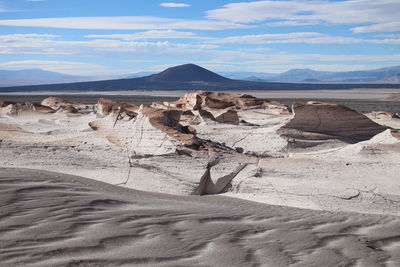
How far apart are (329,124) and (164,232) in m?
7.57

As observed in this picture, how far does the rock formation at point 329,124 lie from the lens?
10.3 meters

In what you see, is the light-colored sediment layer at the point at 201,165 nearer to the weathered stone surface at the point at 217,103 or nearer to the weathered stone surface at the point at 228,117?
the weathered stone surface at the point at 228,117

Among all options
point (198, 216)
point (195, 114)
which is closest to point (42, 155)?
point (198, 216)

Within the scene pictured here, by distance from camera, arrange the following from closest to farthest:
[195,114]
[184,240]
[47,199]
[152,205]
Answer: [184,240] → [47,199] → [152,205] → [195,114]

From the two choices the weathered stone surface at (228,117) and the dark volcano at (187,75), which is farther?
the dark volcano at (187,75)

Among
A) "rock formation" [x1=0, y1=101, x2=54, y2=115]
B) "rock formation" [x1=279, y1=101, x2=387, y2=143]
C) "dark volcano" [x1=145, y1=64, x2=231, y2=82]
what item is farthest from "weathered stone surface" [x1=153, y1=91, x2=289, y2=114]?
"dark volcano" [x1=145, y1=64, x2=231, y2=82]

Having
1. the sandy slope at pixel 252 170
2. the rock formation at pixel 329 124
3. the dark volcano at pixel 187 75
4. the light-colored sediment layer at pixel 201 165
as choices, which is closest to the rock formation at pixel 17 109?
the light-colored sediment layer at pixel 201 165

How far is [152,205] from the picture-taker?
4535mm

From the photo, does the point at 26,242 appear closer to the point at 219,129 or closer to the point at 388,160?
the point at 388,160

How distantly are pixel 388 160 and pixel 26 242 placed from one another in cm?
487

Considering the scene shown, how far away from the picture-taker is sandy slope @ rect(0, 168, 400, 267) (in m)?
3.01

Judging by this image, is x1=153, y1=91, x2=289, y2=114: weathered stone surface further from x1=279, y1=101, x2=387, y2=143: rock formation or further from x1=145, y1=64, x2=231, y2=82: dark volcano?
x1=145, y1=64, x2=231, y2=82: dark volcano

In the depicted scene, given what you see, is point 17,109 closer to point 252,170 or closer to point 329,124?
point 329,124

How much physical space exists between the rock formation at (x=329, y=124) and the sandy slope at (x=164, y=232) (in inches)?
218
